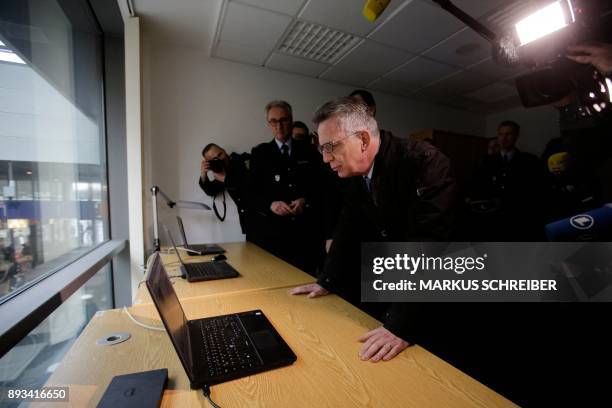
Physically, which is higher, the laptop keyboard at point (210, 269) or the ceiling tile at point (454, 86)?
the ceiling tile at point (454, 86)

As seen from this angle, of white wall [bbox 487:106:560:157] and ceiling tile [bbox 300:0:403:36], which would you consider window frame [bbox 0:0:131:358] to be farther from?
white wall [bbox 487:106:560:157]

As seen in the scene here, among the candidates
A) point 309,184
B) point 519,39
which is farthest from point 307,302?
point 519,39

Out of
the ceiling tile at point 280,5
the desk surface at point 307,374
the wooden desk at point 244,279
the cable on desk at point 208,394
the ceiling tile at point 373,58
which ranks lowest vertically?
the wooden desk at point 244,279

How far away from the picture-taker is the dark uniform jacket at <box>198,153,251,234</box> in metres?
2.73

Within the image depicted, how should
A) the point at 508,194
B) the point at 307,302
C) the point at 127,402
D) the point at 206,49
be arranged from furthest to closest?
the point at 508,194 → the point at 206,49 → the point at 307,302 → the point at 127,402

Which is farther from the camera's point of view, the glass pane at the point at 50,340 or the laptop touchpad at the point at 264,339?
the glass pane at the point at 50,340

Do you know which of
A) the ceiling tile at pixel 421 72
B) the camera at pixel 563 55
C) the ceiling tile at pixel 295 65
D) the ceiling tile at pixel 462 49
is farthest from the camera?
the ceiling tile at pixel 421 72

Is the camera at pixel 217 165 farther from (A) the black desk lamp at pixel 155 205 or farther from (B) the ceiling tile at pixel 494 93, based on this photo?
(B) the ceiling tile at pixel 494 93

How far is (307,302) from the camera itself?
41.1 inches

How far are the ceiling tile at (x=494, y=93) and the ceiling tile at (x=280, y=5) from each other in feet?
9.39

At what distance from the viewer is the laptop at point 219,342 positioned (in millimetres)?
577

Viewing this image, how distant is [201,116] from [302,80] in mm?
1275

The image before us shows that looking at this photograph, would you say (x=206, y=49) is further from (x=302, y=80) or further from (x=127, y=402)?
(x=127, y=402)

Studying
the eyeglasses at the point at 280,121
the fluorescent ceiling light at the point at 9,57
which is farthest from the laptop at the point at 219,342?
the eyeglasses at the point at 280,121
